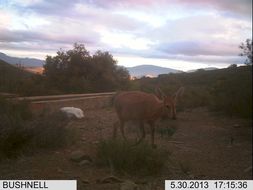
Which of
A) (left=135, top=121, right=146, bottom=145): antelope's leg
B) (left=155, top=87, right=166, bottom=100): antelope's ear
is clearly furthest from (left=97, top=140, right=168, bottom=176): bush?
(left=155, top=87, right=166, bottom=100): antelope's ear

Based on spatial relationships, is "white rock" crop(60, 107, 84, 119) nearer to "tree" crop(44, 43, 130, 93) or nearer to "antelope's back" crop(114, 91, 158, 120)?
"tree" crop(44, 43, 130, 93)

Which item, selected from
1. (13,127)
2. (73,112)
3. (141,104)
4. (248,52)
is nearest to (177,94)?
(141,104)

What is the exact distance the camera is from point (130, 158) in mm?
7613

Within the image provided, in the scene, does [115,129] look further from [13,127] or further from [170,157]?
[13,127]

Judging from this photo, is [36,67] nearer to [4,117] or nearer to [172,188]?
[4,117]

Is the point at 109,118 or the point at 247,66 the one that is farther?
the point at 247,66

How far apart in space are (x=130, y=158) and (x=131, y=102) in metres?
0.80

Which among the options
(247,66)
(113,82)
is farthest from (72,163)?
(247,66)

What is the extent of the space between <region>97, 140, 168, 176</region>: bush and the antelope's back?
16.9 inches

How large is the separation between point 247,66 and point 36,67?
16.6 feet

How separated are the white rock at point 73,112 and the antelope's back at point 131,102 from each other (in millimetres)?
548

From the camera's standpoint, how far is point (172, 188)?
7145mm

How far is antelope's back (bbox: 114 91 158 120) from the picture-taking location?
780cm

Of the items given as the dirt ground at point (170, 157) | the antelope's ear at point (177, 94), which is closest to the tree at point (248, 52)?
the dirt ground at point (170, 157)
